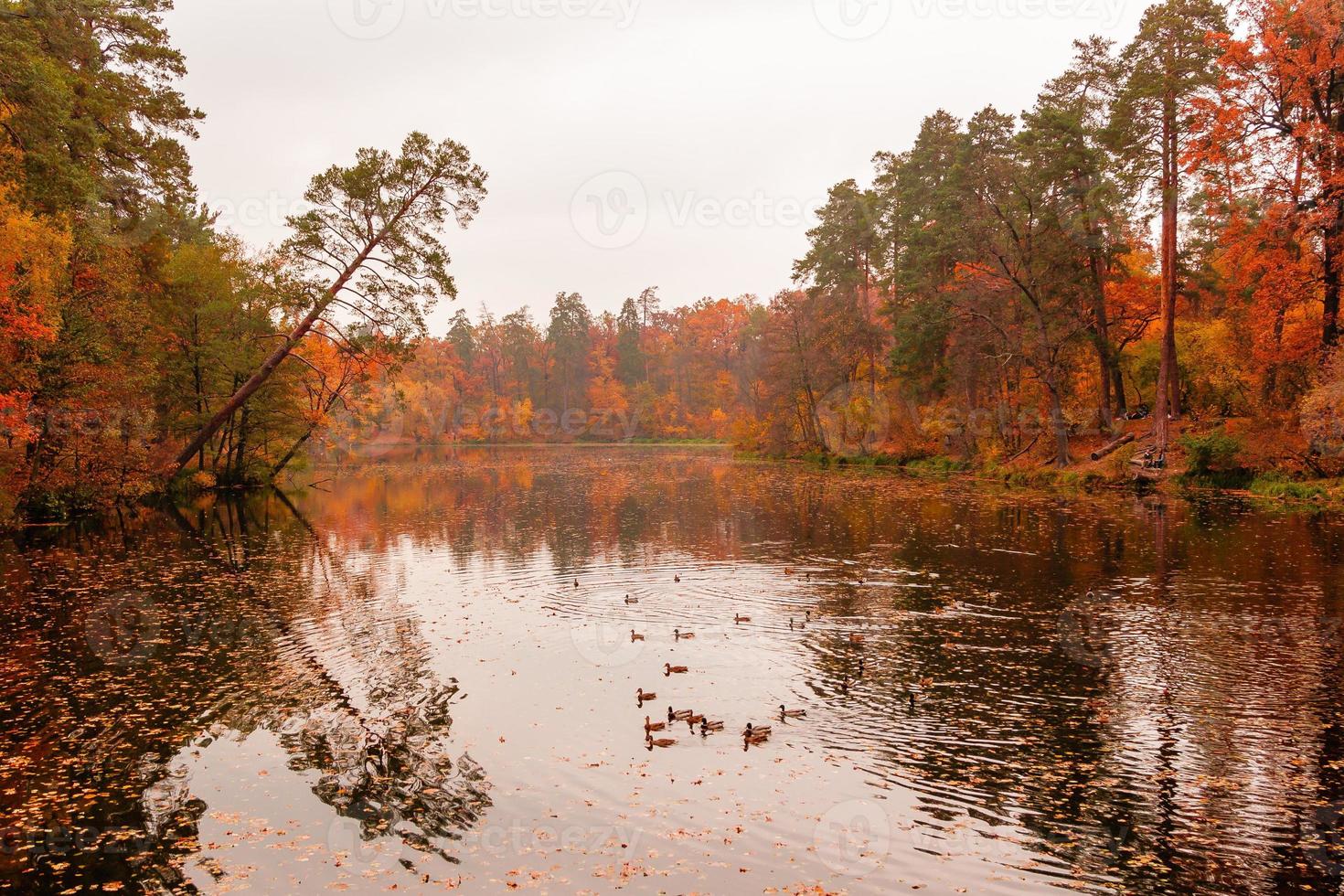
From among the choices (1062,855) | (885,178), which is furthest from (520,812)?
(885,178)

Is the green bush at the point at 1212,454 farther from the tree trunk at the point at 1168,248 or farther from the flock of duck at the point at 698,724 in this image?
the flock of duck at the point at 698,724

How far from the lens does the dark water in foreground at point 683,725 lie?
6906 mm

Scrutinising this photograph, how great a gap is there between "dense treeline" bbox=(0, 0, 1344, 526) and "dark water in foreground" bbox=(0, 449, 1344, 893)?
9.04 m

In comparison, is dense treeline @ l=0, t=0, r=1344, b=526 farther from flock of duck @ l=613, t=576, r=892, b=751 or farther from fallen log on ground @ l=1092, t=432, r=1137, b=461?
flock of duck @ l=613, t=576, r=892, b=751

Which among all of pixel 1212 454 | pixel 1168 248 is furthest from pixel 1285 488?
pixel 1168 248

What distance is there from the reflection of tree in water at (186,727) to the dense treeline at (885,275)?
10.6m

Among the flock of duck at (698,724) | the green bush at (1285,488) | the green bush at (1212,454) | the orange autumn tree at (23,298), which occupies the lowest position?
the flock of duck at (698,724)

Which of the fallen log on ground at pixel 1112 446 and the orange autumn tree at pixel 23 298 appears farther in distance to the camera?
the fallen log on ground at pixel 1112 446

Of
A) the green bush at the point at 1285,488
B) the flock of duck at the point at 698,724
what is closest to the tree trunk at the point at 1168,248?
the green bush at the point at 1285,488

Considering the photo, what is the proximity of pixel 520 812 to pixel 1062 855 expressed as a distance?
5084 millimetres

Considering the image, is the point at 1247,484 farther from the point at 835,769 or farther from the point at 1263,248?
the point at 835,769

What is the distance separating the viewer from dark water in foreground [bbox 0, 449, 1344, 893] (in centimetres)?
691

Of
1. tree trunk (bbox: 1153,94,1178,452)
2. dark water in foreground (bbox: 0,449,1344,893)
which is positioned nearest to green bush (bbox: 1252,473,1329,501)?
tree trunk (bbox: 1153,94,1178,452)

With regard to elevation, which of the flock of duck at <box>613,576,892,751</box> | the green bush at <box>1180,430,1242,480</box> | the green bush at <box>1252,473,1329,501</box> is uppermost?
the green bush at <box>1180,430,1242,480</box>
